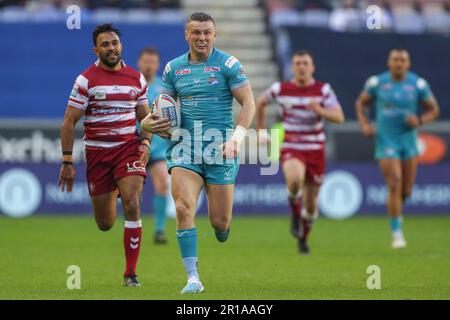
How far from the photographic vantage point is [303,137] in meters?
15.5

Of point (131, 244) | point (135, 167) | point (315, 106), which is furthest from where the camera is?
point (315, 106)

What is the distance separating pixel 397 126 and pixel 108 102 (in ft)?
21.6

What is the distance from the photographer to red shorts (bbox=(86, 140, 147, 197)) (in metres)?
11.0

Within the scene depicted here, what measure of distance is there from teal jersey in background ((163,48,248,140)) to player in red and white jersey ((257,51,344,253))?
471cm

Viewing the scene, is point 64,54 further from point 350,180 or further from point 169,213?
point 350,180

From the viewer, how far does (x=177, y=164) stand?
1052cm

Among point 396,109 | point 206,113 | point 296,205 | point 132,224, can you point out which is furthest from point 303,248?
point 206,113

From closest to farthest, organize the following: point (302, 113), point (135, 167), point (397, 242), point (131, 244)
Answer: point (131, 244) → point (135, 167) → point (302, 113) → point (397, 242)

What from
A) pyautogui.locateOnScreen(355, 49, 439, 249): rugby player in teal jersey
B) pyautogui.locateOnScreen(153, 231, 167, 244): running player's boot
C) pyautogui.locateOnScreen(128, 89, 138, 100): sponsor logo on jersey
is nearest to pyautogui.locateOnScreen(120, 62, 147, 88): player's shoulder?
pyautogui.locateOnScreen(128, 89, 138, 100): sponsor logo on jersey

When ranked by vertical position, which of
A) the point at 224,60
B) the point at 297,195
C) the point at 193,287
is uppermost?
the point at 224,60

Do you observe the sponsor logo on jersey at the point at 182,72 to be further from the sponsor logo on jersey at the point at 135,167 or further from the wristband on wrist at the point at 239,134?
the sponsor logo on jersey at the point at 135,167

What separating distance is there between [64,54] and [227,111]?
1589 cm

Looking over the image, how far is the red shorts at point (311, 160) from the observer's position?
50.6 feet

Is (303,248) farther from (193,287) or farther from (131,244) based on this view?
(193,287)
